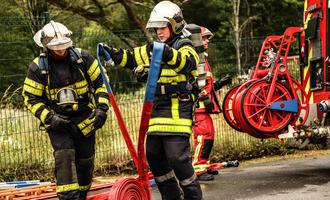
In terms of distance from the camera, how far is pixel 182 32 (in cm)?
562

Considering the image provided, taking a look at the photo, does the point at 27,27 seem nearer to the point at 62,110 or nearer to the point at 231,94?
the point at 231,94

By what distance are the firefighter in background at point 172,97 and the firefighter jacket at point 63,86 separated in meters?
0.53

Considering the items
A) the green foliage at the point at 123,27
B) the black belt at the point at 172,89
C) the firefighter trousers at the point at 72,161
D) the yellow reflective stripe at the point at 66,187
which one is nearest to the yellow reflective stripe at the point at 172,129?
the black belt at the point at 172,89

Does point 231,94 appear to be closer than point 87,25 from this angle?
Yes

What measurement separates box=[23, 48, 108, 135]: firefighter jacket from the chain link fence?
2.97 m

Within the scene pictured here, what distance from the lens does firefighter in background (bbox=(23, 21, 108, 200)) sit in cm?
558

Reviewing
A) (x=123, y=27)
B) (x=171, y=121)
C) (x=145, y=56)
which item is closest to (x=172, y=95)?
(x=171, y=121)

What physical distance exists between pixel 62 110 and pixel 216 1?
949 inches

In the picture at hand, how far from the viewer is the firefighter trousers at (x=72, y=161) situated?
5.55m

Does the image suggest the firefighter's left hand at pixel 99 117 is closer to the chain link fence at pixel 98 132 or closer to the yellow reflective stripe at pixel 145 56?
the yellow reflective stripe at pixel 145 56

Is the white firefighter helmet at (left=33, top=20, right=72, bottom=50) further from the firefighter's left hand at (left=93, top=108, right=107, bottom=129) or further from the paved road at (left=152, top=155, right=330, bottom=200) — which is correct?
the paved road at (left=152, top=155, right=330, bottom=200)

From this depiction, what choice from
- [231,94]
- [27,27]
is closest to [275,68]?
[231,94]

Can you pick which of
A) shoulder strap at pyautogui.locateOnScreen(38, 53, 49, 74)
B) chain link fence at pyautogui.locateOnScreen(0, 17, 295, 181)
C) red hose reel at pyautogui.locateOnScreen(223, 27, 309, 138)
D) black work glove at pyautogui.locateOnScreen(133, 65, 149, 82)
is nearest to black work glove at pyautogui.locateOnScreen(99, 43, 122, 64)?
black work glove at pyautogui.locateOnScreen(133, 65, 149, 82)

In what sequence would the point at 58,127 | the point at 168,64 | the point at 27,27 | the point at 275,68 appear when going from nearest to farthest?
the point at 168,64 → the point at 58,127 → the point at 275,68 → the point at 27,27
